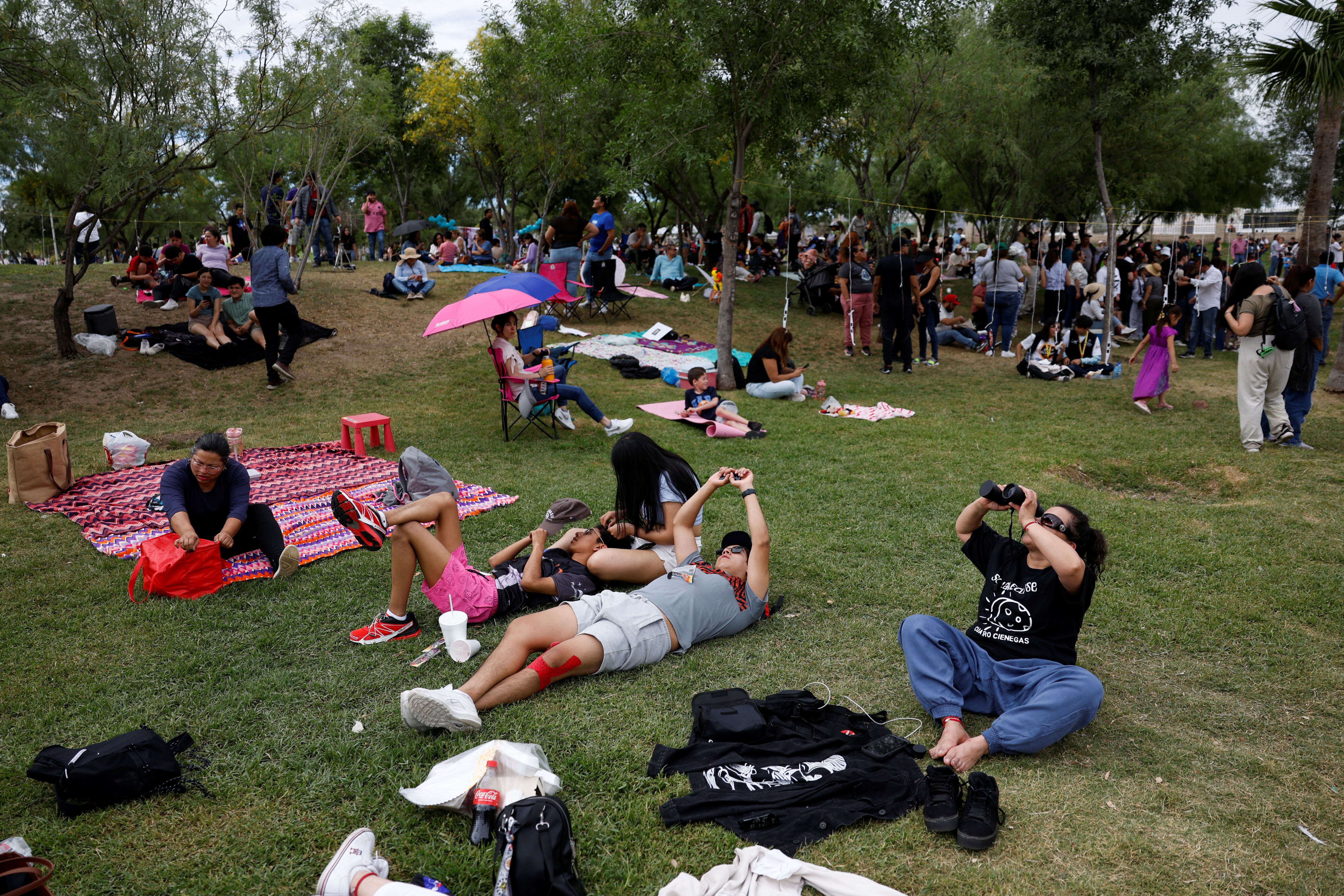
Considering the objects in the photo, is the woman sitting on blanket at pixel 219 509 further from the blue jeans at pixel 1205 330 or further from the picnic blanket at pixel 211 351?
the blue jeans at pixel 1205 330

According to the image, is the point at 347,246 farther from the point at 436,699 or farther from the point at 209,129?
the point at 436,699

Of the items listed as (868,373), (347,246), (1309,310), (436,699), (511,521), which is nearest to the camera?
(436,699)

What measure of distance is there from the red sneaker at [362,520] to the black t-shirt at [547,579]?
26.9 inches

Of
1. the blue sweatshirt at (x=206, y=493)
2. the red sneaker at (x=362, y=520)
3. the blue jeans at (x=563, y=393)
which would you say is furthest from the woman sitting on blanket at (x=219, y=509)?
the blue jeans at (x=563, y=393)

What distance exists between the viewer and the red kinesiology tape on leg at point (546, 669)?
3.75m

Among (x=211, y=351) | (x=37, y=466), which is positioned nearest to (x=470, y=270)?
(x=211, y=351)

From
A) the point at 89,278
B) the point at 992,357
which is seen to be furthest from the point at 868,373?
the point at 89,278

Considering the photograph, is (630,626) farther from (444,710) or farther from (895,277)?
(895,277)

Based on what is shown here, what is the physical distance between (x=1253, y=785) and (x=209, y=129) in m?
11.8

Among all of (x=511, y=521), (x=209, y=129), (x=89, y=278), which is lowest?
(x=511, y=521)

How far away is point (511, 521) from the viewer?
20.6 feet

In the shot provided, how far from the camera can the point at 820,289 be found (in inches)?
683

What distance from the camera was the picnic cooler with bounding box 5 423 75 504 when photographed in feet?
21.1

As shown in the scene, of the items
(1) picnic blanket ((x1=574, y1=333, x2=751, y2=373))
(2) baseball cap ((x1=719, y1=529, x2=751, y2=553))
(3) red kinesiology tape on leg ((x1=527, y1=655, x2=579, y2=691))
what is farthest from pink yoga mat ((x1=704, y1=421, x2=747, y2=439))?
(3) red kinesiology tape on leg ((x1=527, y1=655, x2=579, y2=691))
